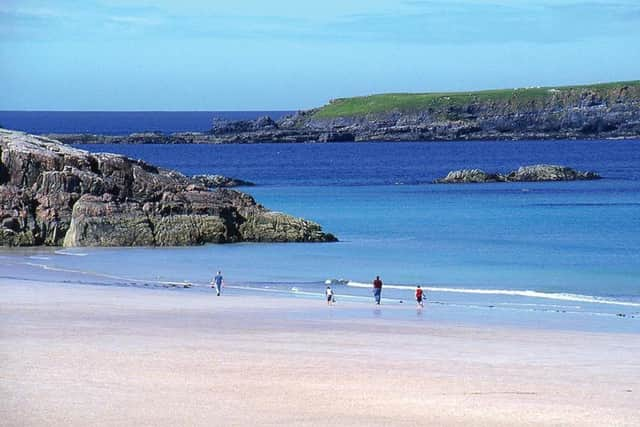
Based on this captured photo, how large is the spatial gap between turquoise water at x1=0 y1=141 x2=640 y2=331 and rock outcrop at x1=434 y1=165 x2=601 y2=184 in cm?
269

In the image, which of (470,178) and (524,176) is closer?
(470,178)

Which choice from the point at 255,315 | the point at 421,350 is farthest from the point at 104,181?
the point at 421,350

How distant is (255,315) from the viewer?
2784 centimetres

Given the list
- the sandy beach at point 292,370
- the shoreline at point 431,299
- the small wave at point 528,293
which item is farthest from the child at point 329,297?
the small wave at point 528,293

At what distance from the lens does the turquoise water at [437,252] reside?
3500 centimetres

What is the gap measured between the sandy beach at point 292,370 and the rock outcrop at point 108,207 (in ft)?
53.5

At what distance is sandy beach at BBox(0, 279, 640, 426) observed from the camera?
15.8m

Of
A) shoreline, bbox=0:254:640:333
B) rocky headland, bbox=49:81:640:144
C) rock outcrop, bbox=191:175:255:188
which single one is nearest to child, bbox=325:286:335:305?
shoreline, bbox=0:254:640:333

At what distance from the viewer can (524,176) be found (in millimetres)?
99188

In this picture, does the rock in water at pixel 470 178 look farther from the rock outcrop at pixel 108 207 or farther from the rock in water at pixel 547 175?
the rock outcrop at pixel 108 207

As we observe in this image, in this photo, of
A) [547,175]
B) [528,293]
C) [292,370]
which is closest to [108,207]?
[528,293]

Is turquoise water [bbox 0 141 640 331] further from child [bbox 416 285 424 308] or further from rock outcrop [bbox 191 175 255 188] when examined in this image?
rock outcrop [bbox 191 175 255 188]

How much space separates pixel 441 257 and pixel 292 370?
25462 millimetres

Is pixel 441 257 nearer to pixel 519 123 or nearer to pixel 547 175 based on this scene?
pixel 547 175
